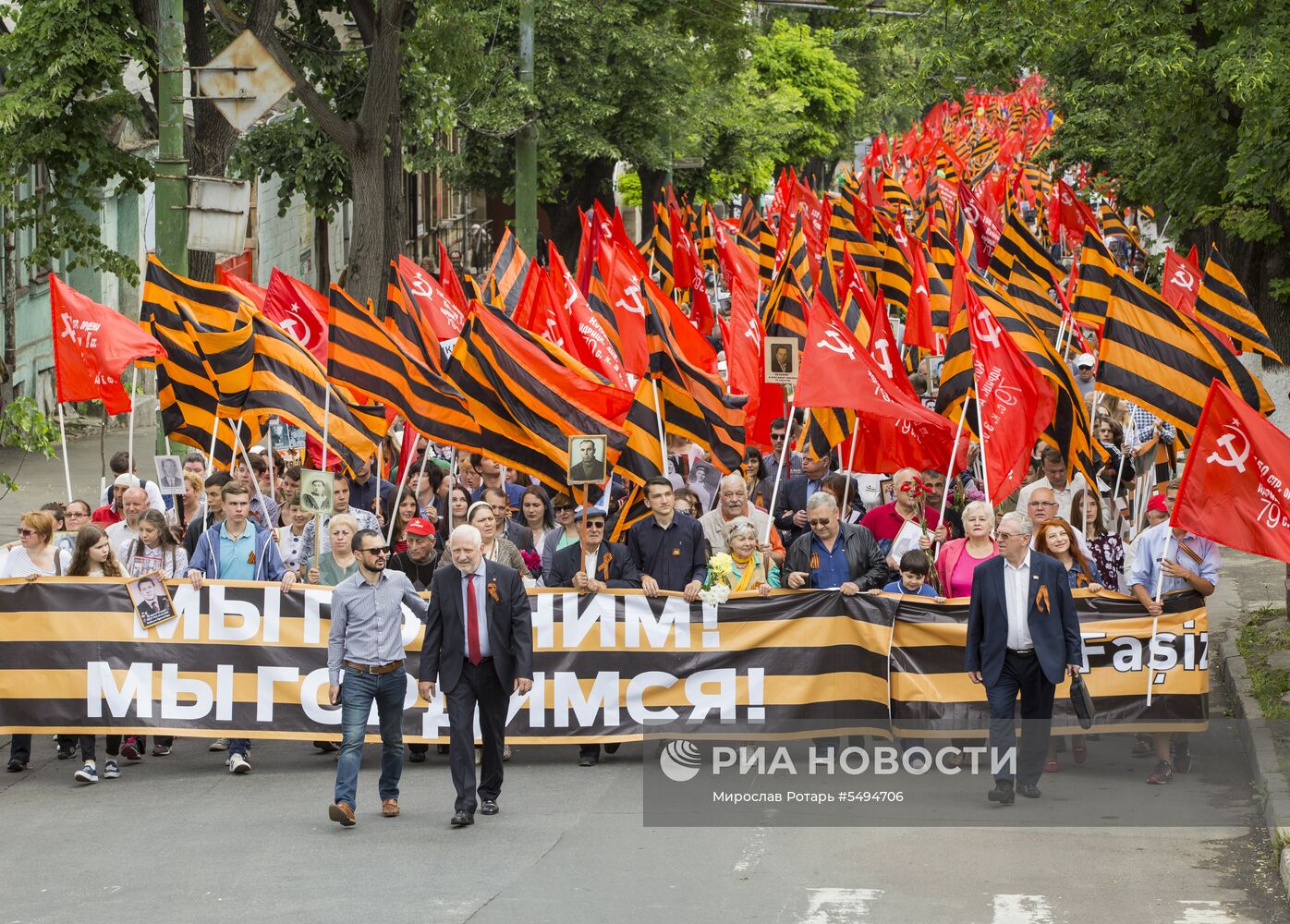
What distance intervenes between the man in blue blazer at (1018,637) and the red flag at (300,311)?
8.15 meters

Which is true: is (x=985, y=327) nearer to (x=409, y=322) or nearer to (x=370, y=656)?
(x=409, y=322)

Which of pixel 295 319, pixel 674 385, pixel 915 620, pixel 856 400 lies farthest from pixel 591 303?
pixel 915 620

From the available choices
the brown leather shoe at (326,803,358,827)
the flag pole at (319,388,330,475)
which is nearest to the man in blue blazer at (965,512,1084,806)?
the brown leather shoe at (326,803,358,827)

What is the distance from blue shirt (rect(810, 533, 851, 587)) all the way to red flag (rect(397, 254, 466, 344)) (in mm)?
5601

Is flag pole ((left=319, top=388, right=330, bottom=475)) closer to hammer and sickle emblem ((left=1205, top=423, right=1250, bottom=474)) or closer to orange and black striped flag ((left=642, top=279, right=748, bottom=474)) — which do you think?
orange and black striped flag ((left=642, top=279, right=748, bottom=474))

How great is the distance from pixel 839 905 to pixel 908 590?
126 inches

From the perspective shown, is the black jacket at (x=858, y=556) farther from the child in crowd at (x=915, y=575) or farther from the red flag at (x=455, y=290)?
the red flag at (x=455, y=290)

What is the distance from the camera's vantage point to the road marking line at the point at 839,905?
27.1 ft

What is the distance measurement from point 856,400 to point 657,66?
89.1 feet

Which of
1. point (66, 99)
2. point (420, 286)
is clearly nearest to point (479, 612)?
point (420, 286)

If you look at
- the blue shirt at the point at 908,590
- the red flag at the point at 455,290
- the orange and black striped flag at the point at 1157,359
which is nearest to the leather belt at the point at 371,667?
the blue shirt at the point at 908,590

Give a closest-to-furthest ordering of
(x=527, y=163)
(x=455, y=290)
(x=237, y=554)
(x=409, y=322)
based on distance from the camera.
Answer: (x=237, y=554), (x=409, y=322), (x=455, y=290), (x=527, y=163)

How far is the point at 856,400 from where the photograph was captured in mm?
12508

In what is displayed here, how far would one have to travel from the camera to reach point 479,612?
33.6 feet
